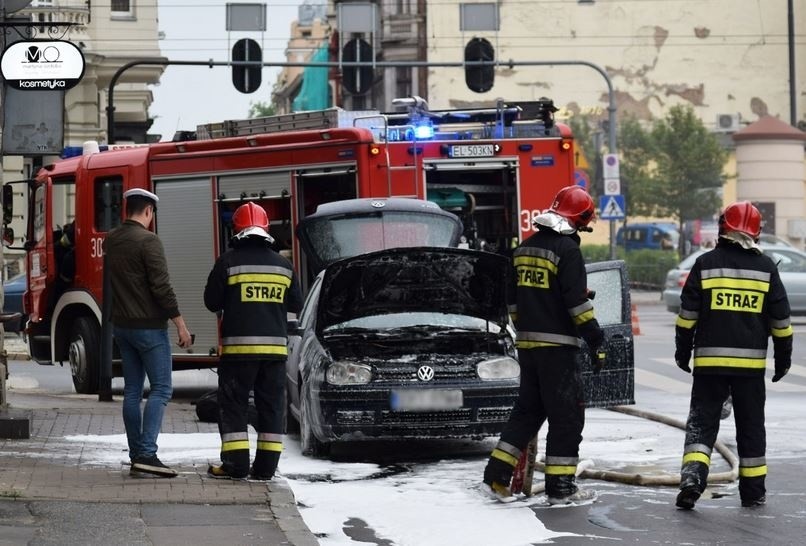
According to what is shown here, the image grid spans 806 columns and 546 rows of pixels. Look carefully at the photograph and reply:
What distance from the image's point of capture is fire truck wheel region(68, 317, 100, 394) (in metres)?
17.9

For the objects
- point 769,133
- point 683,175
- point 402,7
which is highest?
point 402,7

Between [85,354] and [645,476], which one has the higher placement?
[85,354]

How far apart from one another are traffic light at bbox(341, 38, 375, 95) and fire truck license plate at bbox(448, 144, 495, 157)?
71.7 ft

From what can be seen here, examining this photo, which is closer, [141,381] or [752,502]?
[752,502]

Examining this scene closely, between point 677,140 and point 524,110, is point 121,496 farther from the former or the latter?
point 677,140

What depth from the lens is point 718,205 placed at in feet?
189

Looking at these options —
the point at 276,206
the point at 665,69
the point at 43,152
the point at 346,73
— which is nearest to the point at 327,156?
the point at 276,206

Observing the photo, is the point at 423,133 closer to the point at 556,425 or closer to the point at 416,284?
the point at 416,284

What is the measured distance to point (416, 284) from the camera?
12.7 meters

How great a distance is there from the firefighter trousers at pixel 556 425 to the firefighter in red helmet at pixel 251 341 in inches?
59.4

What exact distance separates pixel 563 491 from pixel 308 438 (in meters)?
2.73

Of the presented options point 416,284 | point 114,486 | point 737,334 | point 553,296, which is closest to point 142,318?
point 114,486

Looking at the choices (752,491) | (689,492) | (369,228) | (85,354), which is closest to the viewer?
(689,492)

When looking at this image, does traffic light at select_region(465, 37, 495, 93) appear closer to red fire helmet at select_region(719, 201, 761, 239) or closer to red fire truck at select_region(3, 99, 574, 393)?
red fire truck at select_region(3, 99, 574, 393)
